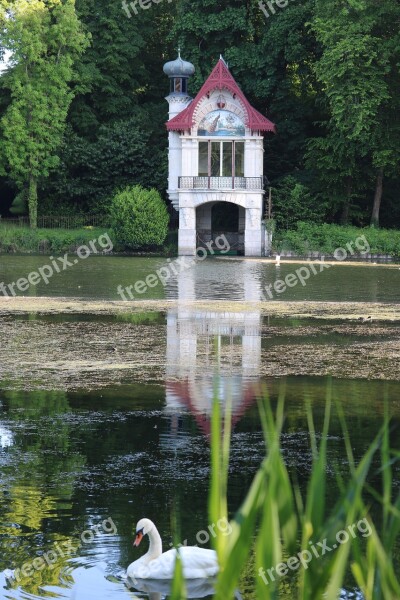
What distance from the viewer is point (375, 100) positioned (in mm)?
40844

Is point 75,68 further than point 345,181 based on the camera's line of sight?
Yes

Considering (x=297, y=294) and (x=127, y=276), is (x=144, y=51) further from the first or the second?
(x=297, y=294)

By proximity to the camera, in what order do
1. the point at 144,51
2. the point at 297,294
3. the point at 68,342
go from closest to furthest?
the point at 68,342 < the point at 297,294 < the point at 144,51

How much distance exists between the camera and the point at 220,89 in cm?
4444

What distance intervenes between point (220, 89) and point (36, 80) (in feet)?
27.4

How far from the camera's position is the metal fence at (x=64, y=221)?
160ft

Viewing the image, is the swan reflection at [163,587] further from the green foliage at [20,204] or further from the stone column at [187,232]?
the green foliage at [20,204]

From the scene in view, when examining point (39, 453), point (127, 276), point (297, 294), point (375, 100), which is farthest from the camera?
point (375, 100)

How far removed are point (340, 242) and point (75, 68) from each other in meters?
15.1

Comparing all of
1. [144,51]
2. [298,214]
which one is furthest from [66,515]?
[144,51]

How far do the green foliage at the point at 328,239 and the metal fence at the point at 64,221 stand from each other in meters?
9.26
